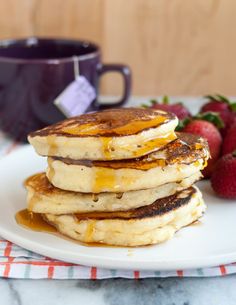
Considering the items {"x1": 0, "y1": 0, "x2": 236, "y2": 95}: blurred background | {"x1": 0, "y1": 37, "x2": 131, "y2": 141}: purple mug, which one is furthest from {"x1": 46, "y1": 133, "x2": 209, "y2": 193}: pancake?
{"x1": 0, "y1": 0, "x2": 236, "y2": 95}: blurred background

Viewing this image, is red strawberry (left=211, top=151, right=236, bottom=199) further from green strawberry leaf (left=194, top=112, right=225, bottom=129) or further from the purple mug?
the purple mug

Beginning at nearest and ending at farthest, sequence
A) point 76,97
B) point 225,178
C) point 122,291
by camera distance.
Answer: point 122,291 < point 225,178 < point 76,97

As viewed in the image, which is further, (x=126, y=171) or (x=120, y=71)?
(x=120, y=71)

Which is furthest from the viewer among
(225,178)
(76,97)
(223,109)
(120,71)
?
(120,71)

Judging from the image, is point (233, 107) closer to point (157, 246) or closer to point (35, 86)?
point (35, 86)

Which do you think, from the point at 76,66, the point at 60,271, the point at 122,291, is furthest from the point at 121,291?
the point at 76,66

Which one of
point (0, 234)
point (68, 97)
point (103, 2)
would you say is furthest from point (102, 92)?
point (0, 234)

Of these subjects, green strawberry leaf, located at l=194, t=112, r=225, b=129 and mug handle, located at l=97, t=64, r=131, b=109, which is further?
mug handle, located at l=97, t=64, r=131, b=109
